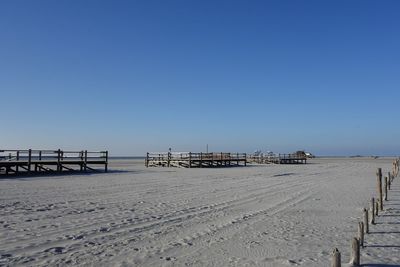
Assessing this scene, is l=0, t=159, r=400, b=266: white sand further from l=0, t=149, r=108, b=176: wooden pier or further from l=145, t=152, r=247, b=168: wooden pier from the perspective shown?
l=145, t=152, r=247, b=168: wooden pier

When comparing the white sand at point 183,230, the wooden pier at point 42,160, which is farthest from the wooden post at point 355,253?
the wooden pier at point 42,160

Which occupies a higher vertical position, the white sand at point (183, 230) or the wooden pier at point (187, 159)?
the wooden pier at point (187, 159)

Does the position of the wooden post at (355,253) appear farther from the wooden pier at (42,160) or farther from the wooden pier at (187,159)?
the wooden pier at (187,159)

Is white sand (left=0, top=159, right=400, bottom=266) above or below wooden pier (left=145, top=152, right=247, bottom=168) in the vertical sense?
below

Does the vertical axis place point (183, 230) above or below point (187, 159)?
below

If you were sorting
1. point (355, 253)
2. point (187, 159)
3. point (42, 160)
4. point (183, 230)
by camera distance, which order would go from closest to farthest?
point (355, 253)
point (183, 230)
point (42, 160)
point (187, 159)

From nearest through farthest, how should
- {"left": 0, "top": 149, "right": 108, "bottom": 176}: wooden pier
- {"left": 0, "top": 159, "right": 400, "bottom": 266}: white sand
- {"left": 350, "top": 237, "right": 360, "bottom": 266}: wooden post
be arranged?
{"left": 350, "top": 237, "right": 360, "bottom": 266}: wooden post < {"left": 0, "top": 159, "right": 400, "bottom": 266}: white sand < {"left": 0, "top": 149, "right": 108, "bottom": 176}: wooden pier

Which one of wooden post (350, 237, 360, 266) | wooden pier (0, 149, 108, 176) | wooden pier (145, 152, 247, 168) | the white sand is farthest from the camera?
wooden pier (145, 152, 247, 168)

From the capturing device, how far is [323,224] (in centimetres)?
1034

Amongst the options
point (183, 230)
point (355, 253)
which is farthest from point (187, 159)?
point (355, 253)

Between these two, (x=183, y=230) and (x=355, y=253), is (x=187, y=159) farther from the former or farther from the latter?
(x=355, y=253)

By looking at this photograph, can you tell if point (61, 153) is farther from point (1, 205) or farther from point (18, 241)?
point (18, 241)

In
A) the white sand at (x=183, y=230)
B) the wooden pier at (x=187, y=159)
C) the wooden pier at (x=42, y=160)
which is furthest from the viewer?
the wooden pier at (x=187, y=159)

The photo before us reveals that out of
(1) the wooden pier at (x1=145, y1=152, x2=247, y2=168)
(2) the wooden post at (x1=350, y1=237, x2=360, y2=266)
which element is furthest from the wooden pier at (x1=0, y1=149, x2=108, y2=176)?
(2) the wooden post at (x1=350, y1=237, x2=360, y2=266)
